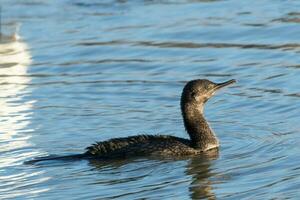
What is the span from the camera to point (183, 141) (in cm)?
1403

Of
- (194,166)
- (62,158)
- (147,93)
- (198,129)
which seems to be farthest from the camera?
(147,93)

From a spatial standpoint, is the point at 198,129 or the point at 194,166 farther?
the point at 198,129

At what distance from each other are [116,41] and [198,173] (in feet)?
27.6

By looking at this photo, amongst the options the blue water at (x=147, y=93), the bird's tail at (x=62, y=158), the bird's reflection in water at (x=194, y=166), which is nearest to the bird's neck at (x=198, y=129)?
the bird's reflection in water at (x=194, y=166)

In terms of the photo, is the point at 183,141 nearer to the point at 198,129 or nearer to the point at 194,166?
the point at 198,129

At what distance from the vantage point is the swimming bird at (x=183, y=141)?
1366 centimetres

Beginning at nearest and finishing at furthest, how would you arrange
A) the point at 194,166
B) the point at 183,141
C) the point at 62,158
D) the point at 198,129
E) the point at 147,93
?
1. the point at 194,166
2. the point at 62,158
3. the point at 183,141
4. the point at 198,129
5. the point at 147,93

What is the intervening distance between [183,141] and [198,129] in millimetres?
345

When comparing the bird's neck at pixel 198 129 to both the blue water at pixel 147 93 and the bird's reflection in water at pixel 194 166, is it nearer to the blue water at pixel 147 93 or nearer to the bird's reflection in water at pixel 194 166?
the bird's reflection in water at pixel 194 166

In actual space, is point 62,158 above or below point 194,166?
above

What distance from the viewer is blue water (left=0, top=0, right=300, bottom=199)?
41.2 ft

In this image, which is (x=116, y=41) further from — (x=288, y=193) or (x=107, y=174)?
(x=288, y=193)

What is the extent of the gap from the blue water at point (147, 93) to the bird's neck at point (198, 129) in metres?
0.24

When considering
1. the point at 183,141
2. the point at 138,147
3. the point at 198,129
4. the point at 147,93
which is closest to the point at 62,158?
the point at 138,147
